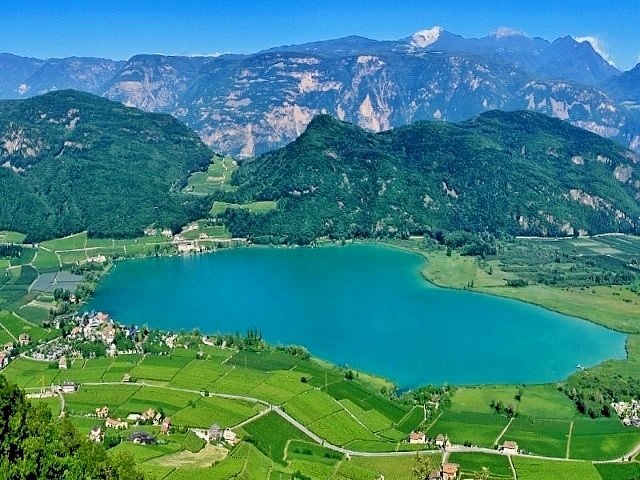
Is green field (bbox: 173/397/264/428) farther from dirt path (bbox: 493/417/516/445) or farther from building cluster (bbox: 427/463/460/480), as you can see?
dirt path (bbox: 493/417/516/445)

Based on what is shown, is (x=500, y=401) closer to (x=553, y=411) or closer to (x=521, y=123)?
(x=553, y=411)

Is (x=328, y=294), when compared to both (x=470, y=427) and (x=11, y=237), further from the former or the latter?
(x=11, y=237)

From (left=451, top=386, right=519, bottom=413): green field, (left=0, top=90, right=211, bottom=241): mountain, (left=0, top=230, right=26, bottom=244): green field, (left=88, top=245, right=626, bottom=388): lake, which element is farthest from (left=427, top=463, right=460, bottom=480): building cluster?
(left=0, top=230, right=26, bottom=244): green field

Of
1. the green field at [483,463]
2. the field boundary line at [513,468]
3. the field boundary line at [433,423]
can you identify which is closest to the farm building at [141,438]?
the field boundary line at [433,423]

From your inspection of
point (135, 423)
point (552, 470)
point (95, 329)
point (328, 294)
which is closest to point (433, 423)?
point (552, 470)

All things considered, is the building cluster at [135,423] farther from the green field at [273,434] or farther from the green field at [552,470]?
the green field at [552,470]
